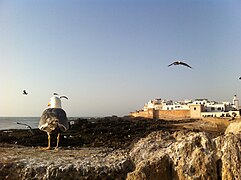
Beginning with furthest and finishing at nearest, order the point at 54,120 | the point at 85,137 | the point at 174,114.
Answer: the point at 174,114 → the point at 85,137 → the point at 54,120

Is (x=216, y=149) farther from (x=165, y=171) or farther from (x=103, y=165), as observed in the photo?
(x=103, y=165)

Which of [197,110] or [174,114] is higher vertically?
[197,110]

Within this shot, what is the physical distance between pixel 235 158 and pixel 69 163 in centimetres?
365

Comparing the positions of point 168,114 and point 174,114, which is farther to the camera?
point 168,114

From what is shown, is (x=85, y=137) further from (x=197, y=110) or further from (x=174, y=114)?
(x=174, y=114)

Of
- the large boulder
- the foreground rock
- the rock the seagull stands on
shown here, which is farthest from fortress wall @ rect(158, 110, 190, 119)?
the foreground rock

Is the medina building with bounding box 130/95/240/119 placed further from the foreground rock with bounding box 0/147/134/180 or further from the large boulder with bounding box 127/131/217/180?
the foreground rock with bounding box 0/147/134/180

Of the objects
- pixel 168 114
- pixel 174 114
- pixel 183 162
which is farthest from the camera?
pixel 168 114

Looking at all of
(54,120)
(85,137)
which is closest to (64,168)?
(54,120)

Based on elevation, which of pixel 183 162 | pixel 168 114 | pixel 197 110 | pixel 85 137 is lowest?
pixel 85 137

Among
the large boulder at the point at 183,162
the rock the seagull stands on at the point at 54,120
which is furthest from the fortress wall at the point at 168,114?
the large boulder at the point at 183,162

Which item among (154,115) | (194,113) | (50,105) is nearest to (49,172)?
(50,105)

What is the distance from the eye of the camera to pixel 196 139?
7.05m

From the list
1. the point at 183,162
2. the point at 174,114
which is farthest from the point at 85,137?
the point at 174,114
